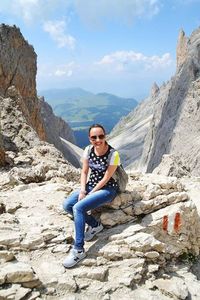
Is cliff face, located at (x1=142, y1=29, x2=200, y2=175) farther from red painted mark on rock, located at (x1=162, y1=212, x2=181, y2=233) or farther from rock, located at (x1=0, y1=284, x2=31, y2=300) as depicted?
A: rock, located at (x1=0, y1=284, x2=31, y2=300)

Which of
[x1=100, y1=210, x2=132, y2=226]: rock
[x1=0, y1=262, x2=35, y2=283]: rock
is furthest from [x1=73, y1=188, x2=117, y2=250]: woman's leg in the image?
[x1=0, y1=262, x2=35, y2=283]: rock

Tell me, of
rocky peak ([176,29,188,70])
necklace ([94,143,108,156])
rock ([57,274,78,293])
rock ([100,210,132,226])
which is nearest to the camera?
rock ([57,274,78,293])

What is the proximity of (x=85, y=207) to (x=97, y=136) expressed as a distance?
6.30 ft

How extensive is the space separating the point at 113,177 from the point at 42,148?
12.1 metres

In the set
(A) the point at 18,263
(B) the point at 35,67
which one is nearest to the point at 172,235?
(A) the point at 18,263

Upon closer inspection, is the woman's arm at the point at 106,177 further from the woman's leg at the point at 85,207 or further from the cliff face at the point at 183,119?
the cliff face at the point at 183,119

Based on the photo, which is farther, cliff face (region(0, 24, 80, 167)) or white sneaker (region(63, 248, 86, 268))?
cliff face (region(0, 24, 80, 167))

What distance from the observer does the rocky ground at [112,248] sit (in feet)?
30.6

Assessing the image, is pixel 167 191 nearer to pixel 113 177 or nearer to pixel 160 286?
pixel 113 177

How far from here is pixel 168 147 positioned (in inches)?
2552

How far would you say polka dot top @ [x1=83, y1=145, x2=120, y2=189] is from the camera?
11.4m

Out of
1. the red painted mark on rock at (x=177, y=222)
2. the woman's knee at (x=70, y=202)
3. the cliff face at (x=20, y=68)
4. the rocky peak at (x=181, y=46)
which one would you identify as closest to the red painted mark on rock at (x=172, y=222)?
the red painted mark on rock at (x=177, y=222)

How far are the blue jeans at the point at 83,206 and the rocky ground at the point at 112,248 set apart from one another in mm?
486

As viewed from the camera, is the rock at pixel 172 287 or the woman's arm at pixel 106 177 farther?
the woman's arm at pixel 106 177
